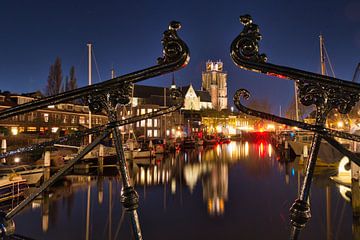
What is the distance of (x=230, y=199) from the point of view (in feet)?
59.9

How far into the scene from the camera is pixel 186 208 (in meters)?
16.0

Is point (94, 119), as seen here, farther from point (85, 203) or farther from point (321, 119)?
point (321, 119)

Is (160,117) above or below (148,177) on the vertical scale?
above

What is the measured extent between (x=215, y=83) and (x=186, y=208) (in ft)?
460

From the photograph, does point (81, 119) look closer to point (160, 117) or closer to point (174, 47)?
point (160, 117)

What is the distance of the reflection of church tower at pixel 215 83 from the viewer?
150 m

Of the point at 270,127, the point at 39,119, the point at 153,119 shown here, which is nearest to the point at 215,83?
the point at 270,127

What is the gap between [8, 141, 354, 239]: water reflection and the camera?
12.0 m

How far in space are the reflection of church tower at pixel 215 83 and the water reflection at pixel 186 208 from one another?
125 m

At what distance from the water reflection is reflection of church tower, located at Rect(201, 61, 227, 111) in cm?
12513

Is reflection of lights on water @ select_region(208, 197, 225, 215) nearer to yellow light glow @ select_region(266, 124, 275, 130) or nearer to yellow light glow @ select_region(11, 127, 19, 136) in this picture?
yellow light glow @ select_region(11, 127, 19, 136)

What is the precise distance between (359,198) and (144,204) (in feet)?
37.0

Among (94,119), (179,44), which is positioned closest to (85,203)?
(179,44)

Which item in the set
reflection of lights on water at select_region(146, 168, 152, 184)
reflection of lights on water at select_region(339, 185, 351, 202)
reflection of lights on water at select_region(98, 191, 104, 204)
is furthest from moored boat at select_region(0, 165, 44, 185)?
reflection of lights on water at select_region(339, 185, 351, 202)
